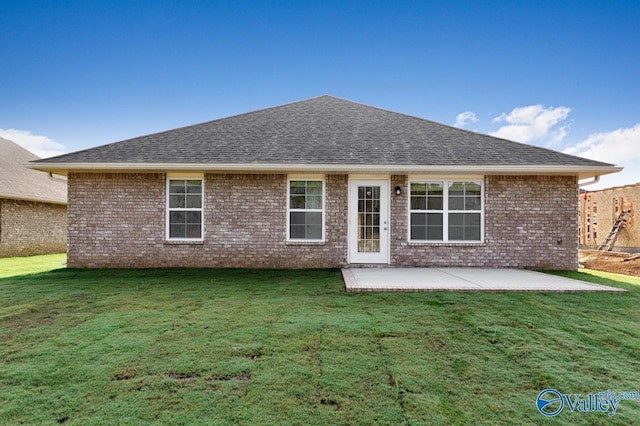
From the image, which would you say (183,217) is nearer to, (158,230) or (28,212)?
(158,230)

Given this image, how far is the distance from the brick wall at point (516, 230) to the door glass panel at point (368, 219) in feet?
1.41

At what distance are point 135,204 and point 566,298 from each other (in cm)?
973

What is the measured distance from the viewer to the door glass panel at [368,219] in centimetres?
860

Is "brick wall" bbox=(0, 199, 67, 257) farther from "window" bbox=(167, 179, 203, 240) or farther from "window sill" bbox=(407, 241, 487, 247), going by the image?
"window sill" bbox=(407, 241, 487, 247)

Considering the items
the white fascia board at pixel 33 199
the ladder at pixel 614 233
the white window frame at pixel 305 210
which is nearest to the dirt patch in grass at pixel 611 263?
the ladder at pixel 614 233

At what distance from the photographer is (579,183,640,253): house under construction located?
14.5 m

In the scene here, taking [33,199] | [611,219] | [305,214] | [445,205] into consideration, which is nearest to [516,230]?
[445,205]

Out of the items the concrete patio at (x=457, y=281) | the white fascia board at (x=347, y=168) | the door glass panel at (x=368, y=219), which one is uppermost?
the white fascia board at (x=347, y=168)

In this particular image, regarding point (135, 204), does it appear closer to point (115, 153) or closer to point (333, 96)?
point (115, 153)

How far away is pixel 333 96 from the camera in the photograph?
13.6m

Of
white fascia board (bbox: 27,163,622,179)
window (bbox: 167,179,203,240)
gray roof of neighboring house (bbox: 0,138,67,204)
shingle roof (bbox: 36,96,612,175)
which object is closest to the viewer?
white fascia board (bbox: 27,163,622,179)

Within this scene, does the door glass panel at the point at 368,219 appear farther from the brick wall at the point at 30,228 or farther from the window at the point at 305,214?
the brick wall at the point at 30,228

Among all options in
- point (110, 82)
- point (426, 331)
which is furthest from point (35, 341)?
→ point (110, 82)

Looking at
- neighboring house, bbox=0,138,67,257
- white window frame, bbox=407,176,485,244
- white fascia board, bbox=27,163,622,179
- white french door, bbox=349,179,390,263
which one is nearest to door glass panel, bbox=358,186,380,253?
white french door, bbox=349,179,390,263
